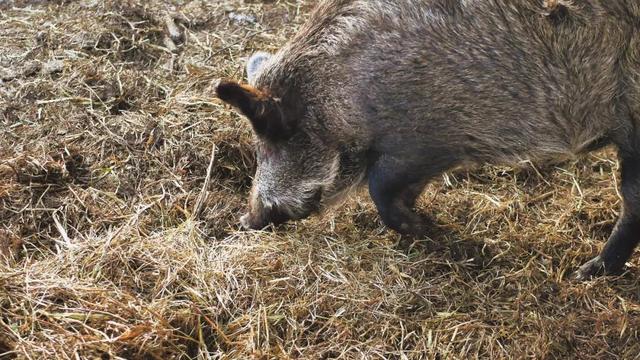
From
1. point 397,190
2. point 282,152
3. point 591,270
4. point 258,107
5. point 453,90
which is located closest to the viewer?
point 453,90

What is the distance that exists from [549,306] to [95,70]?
3.71 m

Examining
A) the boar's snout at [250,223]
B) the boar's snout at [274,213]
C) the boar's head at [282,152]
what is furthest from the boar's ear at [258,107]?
the boar's snout at [250,223]

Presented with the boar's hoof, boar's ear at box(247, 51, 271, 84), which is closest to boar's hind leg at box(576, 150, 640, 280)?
the boar's hoof


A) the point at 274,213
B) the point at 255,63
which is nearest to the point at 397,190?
the point at 274,213

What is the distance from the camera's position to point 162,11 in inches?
282

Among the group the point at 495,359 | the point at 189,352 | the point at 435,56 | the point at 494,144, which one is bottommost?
the point at 189,352

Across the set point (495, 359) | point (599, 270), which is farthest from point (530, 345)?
point (599, 270)

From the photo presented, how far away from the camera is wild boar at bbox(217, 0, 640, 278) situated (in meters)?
4.48

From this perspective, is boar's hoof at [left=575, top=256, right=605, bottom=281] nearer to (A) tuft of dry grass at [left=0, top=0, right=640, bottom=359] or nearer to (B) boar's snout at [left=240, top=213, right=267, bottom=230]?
(A) tuft of dry grass at [left=0, top=0, right=640, bottom=359]

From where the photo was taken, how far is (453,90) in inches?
180

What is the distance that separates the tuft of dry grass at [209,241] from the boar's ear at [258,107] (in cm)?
67

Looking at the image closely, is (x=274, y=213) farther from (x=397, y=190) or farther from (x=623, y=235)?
(x=623, y=235)

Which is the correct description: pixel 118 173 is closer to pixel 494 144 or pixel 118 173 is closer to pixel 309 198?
pixel 309 198

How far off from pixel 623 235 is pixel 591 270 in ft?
0.90
